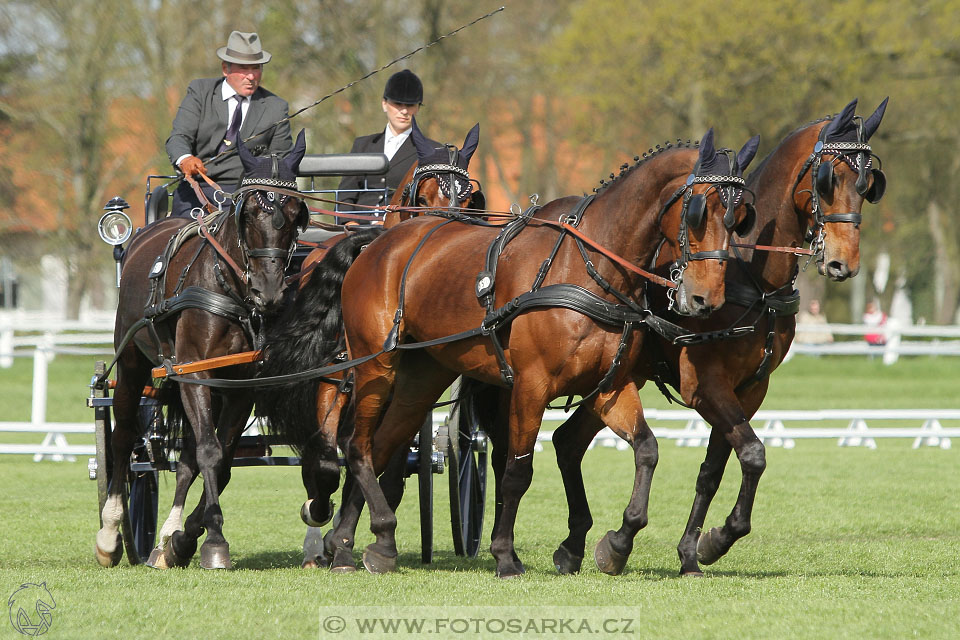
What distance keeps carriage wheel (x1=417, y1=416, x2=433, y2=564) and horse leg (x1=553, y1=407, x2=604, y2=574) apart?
2.57 feet

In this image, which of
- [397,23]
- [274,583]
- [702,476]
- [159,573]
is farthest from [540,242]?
[397,23]

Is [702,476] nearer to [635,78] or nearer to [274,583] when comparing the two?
[274,583]

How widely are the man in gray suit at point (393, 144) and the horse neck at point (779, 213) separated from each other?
2.81m

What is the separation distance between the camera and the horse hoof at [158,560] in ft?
22.6

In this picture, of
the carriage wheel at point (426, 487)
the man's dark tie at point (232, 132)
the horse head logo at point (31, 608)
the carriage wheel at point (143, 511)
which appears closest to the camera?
the horse head logo at point (31, 608)

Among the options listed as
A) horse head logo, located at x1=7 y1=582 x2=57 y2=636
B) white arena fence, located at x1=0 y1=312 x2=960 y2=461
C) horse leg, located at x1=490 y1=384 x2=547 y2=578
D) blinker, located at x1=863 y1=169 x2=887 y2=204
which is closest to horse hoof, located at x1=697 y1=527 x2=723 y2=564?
A: horse leg, located at x1=490 y1=384 x2=547 y2=578

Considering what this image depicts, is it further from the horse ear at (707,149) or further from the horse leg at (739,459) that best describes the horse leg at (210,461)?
the horse ear at (707,149)

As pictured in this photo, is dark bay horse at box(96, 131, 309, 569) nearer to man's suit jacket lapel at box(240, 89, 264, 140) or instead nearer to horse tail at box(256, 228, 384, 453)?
horse tail at box(256, 228, 384, 453)

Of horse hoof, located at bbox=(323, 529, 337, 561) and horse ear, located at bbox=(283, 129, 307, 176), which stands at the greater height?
horse ear, located at bbox=(283, 129, 307, 176)

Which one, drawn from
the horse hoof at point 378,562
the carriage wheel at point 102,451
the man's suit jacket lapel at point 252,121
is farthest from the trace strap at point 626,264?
the carriage wheel at point 102,451

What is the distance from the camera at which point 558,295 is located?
19.7 feet

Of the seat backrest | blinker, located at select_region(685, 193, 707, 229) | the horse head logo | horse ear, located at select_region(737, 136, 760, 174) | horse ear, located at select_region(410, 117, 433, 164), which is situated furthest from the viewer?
the seat backrest

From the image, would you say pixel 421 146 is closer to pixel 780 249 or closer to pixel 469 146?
pixel 469 146

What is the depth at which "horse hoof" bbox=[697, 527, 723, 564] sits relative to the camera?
21.0ft
